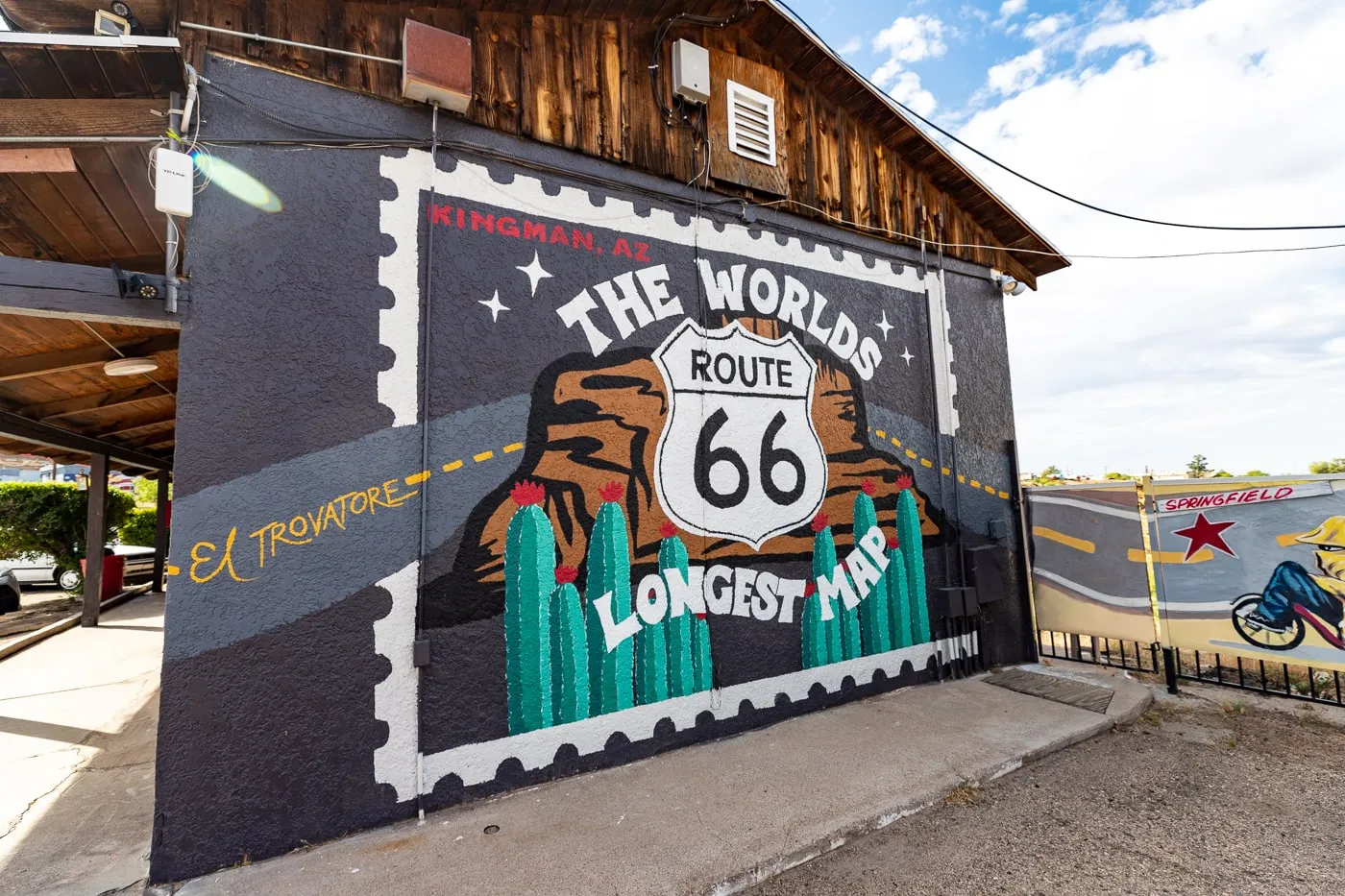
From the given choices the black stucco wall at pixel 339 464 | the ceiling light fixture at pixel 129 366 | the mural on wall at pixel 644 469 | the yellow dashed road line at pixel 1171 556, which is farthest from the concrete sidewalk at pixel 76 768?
the yellow dashed road line at pixel 1171 556

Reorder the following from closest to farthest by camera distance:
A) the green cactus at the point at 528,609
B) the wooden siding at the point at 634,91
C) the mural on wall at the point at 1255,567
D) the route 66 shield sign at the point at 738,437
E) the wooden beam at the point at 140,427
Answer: the wooden siding at the point at 634,91, the green cactus at the point at 528,609, the route 66 shield sign at the point at 738,437, the mural on wall at the point at 1255,567, the wooden beam at the point at 140,427

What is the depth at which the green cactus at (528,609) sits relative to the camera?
3744 mm

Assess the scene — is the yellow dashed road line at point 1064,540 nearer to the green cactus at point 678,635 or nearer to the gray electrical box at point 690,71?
the green cactus at point 678,635

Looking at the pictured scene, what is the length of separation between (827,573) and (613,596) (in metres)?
2.00

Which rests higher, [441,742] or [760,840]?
[441,742]

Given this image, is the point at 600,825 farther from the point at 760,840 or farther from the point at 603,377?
the point at 603,377

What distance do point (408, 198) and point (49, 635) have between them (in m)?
9.31

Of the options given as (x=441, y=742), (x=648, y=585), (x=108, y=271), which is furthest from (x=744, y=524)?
(x=108, y=271)

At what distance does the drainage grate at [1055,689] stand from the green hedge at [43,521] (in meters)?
15.0

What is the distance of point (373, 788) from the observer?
3.30m

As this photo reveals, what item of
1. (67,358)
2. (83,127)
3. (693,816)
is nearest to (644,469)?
(693,816)

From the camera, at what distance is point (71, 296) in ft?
9.80

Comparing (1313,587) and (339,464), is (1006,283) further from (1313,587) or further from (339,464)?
(339,464)

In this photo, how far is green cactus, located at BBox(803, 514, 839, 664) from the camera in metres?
5.07
